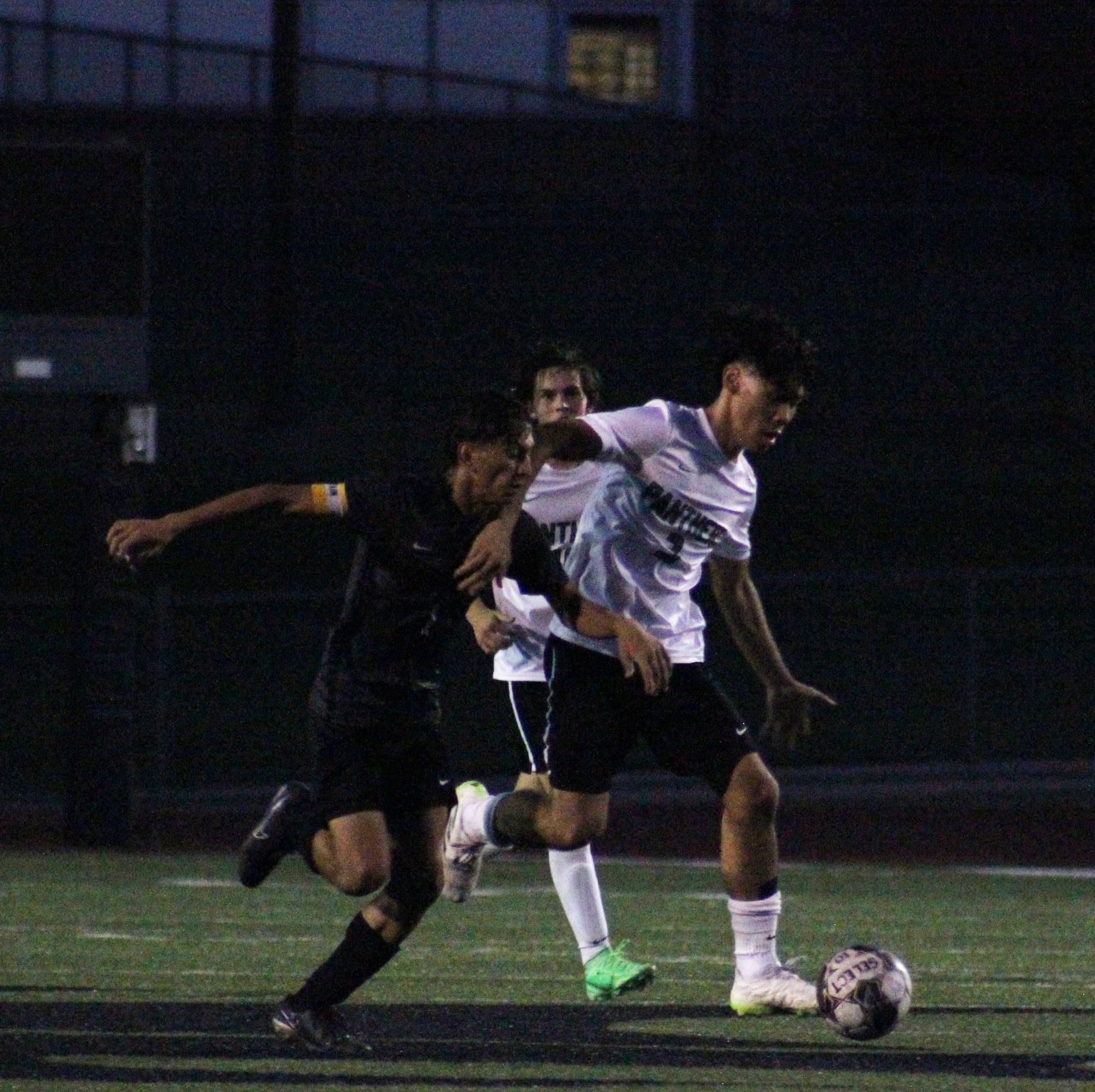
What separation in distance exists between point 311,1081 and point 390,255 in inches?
1021

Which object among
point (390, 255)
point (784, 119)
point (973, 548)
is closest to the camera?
point (973, 548)

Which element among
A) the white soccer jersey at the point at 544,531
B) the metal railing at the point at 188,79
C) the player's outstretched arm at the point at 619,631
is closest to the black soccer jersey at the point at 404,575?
the player's outstretched arm at the point at 619,631

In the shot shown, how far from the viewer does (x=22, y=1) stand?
3366 cm

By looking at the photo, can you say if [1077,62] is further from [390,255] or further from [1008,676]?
[1008,676]

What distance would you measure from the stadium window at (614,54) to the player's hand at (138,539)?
99.6 ft

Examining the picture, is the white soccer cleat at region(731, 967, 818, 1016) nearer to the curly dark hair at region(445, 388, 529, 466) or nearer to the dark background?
the curly dark hair at region(445, 388, 529, 466)

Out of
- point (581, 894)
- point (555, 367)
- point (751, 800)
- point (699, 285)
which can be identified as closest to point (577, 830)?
point (581, 894)

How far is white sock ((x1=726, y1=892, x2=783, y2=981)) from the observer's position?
7.53 m

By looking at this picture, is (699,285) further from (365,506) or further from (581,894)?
(365,506)

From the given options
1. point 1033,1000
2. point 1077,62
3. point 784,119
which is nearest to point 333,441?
point 784,119

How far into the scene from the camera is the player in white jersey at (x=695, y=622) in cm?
749

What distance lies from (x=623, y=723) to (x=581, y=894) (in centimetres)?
63

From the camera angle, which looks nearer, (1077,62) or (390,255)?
(390,255)

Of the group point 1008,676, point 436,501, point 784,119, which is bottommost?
point 1008,676
